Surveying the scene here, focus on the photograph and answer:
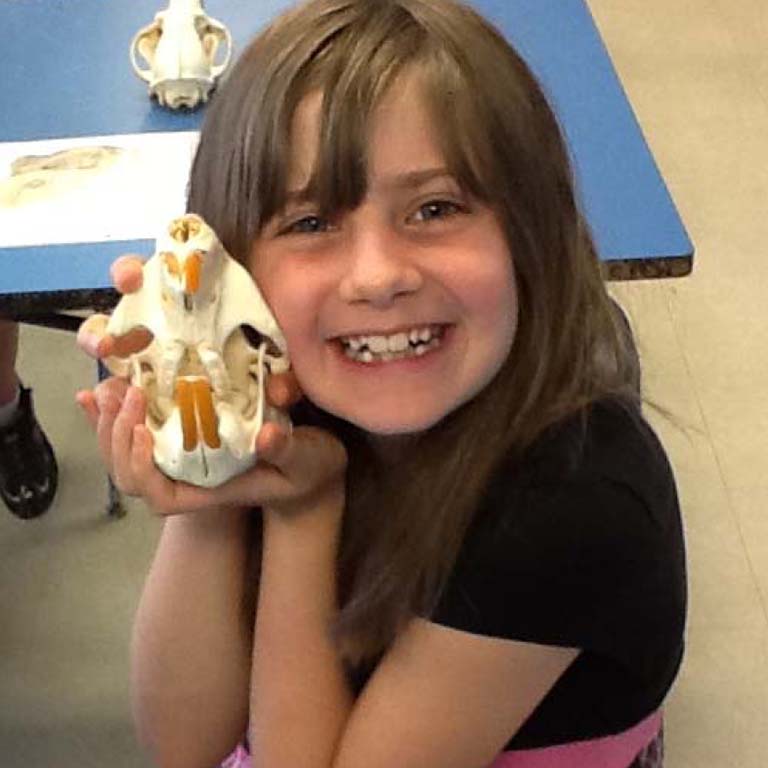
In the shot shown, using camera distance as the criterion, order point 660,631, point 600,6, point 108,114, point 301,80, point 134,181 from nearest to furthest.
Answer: point 301,80 → point 660,631 → point 134,181 → point 108,114 → point 600,6

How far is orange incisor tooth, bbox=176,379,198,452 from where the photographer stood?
35.0 inches

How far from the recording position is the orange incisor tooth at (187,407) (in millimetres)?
890

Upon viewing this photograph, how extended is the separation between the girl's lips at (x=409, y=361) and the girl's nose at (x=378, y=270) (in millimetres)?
47

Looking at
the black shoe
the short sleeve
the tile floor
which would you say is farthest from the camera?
the black shoe

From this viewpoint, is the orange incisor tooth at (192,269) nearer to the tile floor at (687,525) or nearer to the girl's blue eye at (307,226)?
the girl's blue eye at (307,226)

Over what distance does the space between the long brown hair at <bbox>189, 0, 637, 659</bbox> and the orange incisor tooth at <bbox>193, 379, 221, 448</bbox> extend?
0.12m

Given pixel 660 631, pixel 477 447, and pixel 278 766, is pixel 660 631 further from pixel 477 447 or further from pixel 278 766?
pixel 278 766

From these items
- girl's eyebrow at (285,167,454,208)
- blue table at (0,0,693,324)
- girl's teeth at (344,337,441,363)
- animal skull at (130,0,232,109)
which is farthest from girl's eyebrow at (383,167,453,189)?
animal skull at (130,0,232,109)

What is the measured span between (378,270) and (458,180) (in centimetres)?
8

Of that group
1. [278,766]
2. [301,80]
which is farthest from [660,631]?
[301,80]

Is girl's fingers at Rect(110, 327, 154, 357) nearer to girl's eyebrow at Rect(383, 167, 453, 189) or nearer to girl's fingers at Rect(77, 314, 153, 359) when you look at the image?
girl's fingers at Rect(77, 314, 153, 359)

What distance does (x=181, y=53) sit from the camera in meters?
1.50

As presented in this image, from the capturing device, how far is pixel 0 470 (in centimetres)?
199

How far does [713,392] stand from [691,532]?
0.30m
